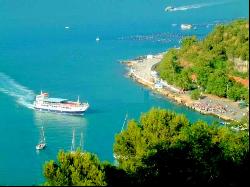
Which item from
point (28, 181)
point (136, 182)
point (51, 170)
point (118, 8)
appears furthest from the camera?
point (118, 8)

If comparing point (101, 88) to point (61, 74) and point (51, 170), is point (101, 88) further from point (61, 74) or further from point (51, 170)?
point (51, 170)

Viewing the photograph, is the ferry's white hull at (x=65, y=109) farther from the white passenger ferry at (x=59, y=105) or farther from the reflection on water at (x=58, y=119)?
the reflection on water at (x=58, y=119)

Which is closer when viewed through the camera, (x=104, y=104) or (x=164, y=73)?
(x=104, y=104)

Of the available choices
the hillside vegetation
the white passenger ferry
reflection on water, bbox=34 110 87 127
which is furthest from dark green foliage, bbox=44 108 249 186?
the hillside vegetation

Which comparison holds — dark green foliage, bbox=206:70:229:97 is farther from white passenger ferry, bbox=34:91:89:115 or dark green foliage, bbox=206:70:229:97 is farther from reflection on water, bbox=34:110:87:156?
reflection on water, bbox=34:110:87:156

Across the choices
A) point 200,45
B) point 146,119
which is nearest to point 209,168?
point 146,119

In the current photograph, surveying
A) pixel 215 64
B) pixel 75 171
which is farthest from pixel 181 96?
pixel 75 171
